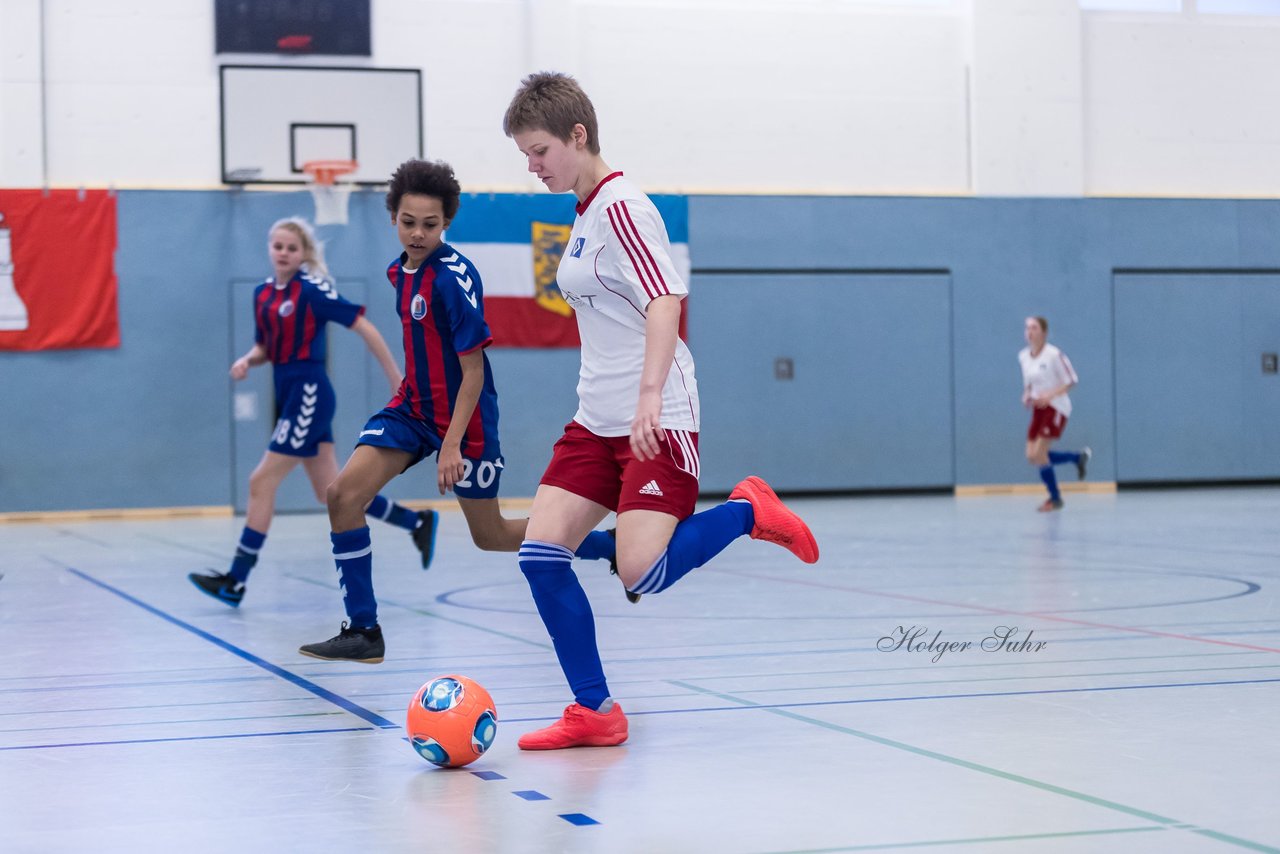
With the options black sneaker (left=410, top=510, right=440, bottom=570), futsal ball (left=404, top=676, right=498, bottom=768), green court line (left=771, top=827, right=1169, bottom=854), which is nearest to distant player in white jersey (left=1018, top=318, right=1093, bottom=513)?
black sneaker (left=410, top=510, right=440, bottom=570)

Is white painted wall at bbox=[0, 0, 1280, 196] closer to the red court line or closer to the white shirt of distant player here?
the white shirt of distant player

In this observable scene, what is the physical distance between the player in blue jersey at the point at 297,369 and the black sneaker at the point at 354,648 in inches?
69.1

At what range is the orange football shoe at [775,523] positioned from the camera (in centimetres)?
426

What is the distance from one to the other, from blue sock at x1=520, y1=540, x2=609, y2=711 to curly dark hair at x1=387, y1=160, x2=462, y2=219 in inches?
70.2

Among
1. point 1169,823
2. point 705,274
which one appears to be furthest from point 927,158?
point 1169,823

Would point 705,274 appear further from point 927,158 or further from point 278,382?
point 278,382

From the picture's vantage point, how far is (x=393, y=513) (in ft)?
24.7

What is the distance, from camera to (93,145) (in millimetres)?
15609

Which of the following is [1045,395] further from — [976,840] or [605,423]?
[976,840]

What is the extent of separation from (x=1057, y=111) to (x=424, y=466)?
838cm

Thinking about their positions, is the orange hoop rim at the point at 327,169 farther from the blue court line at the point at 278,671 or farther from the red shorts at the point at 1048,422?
the blue court line at the point at 278,671

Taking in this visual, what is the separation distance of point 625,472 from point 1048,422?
1172 centimetres

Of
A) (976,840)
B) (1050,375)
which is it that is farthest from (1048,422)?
(976,840)

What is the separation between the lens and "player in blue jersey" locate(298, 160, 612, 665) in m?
5.31
